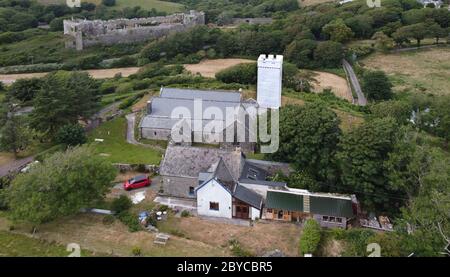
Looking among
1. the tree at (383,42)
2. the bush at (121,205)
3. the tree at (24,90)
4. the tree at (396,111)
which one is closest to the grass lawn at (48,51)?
the tree at (24,90)

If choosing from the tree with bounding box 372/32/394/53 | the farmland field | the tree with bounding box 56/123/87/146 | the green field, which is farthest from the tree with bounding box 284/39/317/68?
the green field

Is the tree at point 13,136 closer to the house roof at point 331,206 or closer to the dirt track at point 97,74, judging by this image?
the house roof at point 331,206

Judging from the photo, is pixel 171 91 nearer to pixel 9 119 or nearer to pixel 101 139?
pixel 101 139

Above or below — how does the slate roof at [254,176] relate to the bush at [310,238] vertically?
above

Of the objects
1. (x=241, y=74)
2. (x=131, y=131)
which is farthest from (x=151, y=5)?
(x=131, y=131)

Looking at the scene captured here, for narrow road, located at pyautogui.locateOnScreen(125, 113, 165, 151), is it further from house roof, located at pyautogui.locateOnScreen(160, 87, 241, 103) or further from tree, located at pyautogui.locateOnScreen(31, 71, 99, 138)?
house roof, located at pyautogui.locateOnScreen(160, 87, 241, 103)

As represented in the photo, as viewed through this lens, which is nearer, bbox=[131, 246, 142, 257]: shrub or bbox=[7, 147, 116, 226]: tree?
bbox=[131, 246, 142, 257]: shrub

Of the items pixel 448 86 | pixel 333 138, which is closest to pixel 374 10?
pixel 448 86
